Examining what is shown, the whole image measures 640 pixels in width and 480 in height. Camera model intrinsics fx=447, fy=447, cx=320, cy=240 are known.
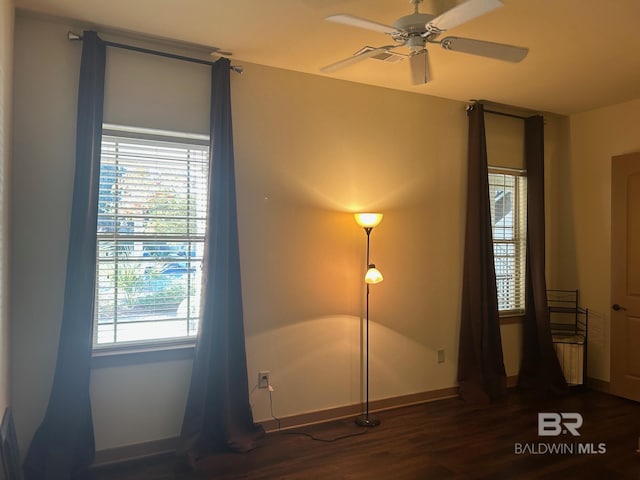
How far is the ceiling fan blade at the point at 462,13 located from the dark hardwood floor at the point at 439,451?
2.71 metres

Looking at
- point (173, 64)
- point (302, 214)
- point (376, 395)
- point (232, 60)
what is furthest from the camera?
point (376, 395)

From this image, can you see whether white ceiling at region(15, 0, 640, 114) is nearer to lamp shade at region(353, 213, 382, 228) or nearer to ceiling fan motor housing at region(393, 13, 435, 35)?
ceiling fan motor housing at region(393, 13, 435, 35)

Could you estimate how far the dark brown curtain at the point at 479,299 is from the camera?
436 centimetres

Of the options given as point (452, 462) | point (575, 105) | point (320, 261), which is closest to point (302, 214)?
point (320, 261)

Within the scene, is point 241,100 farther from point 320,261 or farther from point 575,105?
point 575,105

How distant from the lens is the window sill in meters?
3.01

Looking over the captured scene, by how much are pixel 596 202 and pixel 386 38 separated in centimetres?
320

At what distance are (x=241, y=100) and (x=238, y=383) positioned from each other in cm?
216

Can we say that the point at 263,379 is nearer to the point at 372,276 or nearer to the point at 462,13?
the point at 372,276

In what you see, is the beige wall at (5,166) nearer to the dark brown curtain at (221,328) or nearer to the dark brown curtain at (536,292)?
the dark brown curtain at (221,328)

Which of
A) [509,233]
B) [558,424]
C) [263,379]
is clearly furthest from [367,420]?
[509,233]

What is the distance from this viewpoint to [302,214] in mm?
3744

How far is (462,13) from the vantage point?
2090mm

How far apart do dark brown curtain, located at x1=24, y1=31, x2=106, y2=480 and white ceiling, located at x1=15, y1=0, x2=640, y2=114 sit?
0.49 metres
